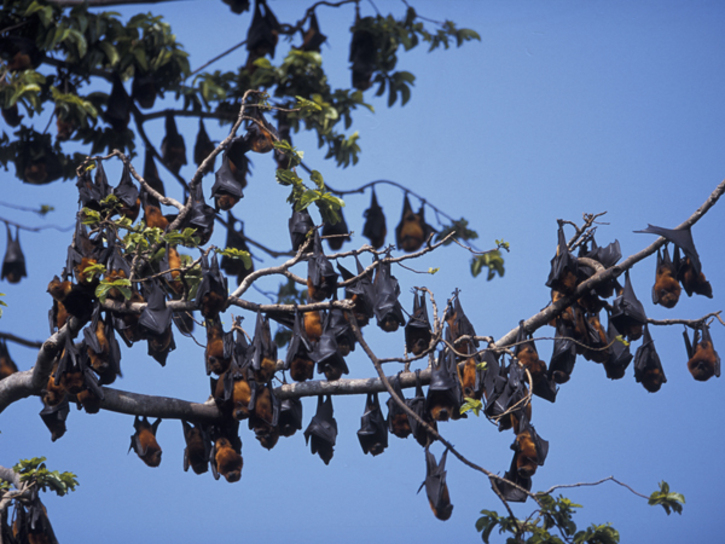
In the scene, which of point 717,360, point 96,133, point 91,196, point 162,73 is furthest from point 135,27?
point 717,360

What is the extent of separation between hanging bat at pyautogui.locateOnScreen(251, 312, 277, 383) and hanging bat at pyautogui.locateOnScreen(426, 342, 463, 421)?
3.26ft

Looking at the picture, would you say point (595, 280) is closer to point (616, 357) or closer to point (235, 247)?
point (616, 357)

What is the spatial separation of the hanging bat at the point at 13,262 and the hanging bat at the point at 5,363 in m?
2.19

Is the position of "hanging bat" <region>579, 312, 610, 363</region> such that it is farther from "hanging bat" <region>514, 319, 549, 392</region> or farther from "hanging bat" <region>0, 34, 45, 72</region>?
"hanging bat" <region>0, 34, 45, 72</region>

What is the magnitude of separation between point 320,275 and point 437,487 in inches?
57.0

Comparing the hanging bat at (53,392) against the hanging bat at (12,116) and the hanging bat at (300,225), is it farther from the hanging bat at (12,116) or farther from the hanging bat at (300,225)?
the hanging bat at (12,116)

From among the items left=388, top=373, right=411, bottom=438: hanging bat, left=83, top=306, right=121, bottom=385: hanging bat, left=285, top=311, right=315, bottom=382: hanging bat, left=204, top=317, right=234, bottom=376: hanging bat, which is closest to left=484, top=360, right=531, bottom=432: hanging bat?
left=388, top=373, right=411, bottom=438: hanging bat

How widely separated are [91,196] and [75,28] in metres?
2.24

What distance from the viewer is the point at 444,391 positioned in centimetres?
489

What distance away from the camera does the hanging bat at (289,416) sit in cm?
535

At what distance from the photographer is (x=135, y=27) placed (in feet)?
23.4

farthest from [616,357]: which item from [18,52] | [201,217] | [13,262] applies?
[13,262]

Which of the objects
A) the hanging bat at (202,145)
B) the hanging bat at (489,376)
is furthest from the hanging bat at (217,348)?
the hanging bat at (202,145)

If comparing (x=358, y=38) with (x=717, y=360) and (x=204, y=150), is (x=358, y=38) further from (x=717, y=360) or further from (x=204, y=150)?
(x=717, y=360)
